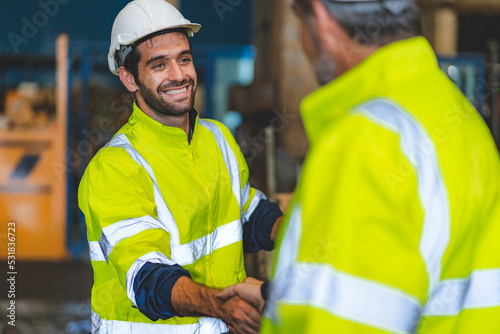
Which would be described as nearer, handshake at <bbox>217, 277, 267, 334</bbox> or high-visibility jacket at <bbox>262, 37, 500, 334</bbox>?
high-visibility jacket at <bbox>262, 37, 500, 334</bbox>

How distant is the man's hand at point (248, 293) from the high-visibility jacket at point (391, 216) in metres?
0.63

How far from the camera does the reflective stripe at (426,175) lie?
1.05m

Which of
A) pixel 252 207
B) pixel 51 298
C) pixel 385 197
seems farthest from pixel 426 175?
pixel 51 298

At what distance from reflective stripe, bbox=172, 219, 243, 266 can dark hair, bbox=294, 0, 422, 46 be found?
1.23m

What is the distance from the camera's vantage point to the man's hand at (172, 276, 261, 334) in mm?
1808

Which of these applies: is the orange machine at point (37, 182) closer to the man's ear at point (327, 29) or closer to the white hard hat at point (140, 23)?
the white hard hat at point (140, 23)

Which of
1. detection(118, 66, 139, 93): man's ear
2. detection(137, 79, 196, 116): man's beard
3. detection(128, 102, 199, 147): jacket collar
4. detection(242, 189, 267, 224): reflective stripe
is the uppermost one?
detection(118, 66, 139, 93): man's ear

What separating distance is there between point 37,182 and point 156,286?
5.87 metres

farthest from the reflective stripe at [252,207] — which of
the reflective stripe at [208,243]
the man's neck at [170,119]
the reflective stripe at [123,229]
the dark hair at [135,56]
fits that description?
the dark hair at [135,56]

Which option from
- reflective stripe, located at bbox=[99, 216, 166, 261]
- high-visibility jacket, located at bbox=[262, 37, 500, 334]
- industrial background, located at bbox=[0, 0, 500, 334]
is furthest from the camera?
industrial background, located at bbox=[0, 0, 500, 334]

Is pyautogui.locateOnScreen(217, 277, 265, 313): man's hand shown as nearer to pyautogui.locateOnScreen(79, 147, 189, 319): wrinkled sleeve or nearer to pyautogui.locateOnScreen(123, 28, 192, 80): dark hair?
pyautogui.locateOnScreen(79, 147, 189, 319): wrinkled sleeve

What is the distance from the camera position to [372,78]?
114cm

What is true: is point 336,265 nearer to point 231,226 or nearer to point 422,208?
point 422,208

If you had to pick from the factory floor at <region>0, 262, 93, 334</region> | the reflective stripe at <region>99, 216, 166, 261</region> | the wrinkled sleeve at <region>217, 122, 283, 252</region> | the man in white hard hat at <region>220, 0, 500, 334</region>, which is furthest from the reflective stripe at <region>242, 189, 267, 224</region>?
the factory floor at <region>0, 262, 93, 334</region>
